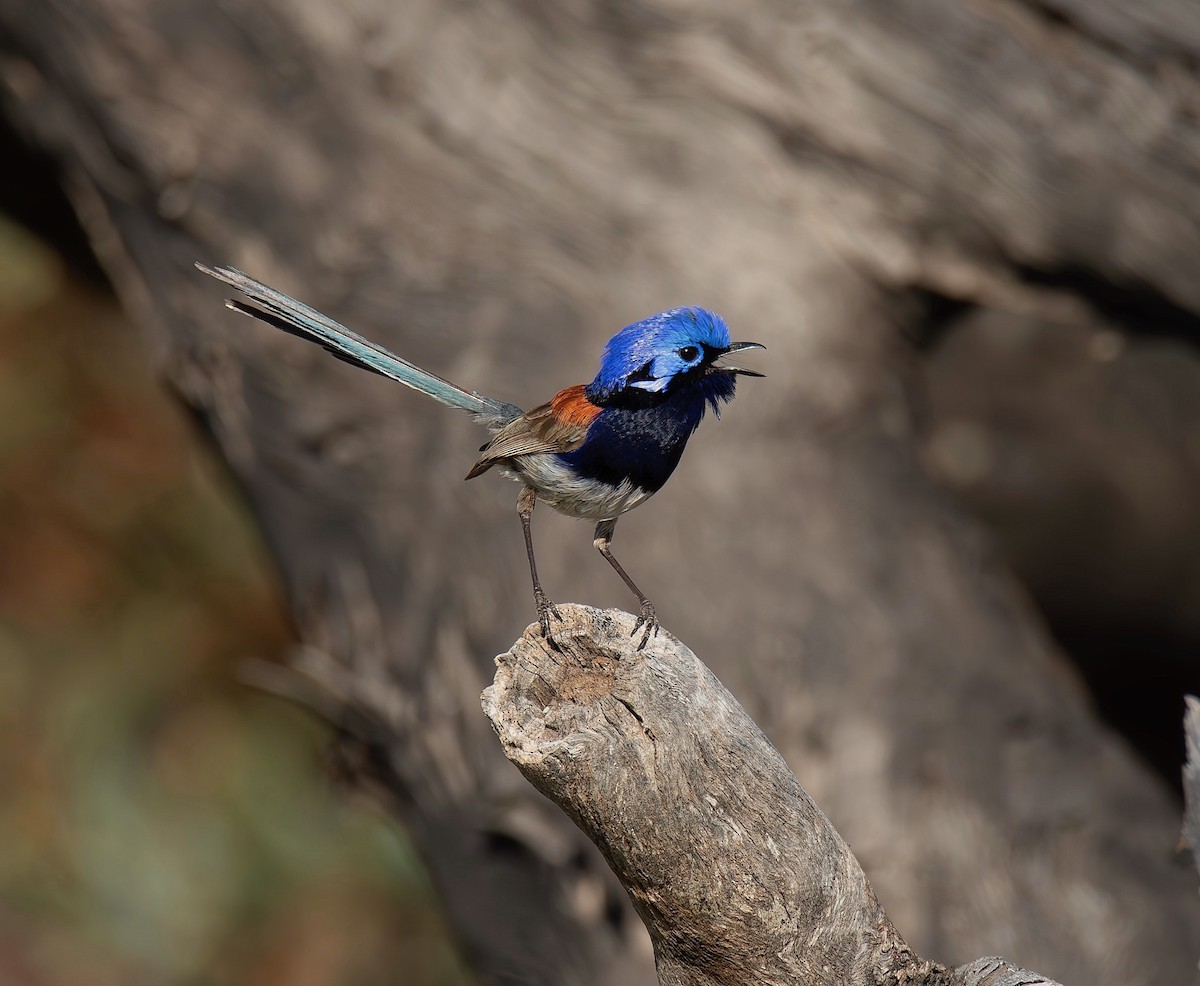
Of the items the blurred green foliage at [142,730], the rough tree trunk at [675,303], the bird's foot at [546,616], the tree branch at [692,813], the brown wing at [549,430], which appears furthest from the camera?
the blurred green foliage at [142,730]

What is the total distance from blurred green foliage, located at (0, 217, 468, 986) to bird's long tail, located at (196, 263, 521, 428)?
4195 mm

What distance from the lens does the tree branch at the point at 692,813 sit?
2371 millimetres

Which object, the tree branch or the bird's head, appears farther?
the bird's head

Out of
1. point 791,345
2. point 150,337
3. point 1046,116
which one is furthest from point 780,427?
point 150,337

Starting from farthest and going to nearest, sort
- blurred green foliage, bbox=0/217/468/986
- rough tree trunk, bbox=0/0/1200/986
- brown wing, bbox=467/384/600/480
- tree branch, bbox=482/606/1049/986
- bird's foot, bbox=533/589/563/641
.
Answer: blurred green foliage, bbox=0/217/468/986 → rough tree trunk, bbox=0/0/1200/986 → brown wing, bbox=467/384/600/480 → bird's foot, bbox=533/589/563/641 → tree branch, bbox=482/606/1049/986

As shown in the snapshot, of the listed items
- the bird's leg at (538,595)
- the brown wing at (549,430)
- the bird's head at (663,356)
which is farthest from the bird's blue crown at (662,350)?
the bird's leg at (538,595)

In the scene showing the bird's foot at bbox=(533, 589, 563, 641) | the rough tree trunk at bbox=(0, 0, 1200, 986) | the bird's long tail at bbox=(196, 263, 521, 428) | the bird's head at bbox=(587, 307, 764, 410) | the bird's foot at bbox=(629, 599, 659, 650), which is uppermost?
the rough tree trunk at bbox=(0, 0, 1200, 986)

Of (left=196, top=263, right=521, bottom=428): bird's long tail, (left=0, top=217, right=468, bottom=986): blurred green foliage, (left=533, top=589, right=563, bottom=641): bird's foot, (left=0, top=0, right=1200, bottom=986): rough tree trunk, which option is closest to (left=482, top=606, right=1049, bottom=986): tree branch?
(left=533, top=589, right=563, bottom=641): bird's foot

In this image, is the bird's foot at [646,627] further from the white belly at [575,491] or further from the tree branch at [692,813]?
the white belly at [575,491]

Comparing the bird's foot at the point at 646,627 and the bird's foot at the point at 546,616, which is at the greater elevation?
the bird's foot at the point at 646,627

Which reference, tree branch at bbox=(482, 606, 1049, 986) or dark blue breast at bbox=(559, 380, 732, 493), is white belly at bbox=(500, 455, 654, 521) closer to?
dark blue breast at bbox=(559, 380, 732, 493)

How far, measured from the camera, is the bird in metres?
2.59

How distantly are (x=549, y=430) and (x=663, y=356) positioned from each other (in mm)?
299

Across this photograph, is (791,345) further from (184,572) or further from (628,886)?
(184,572)
